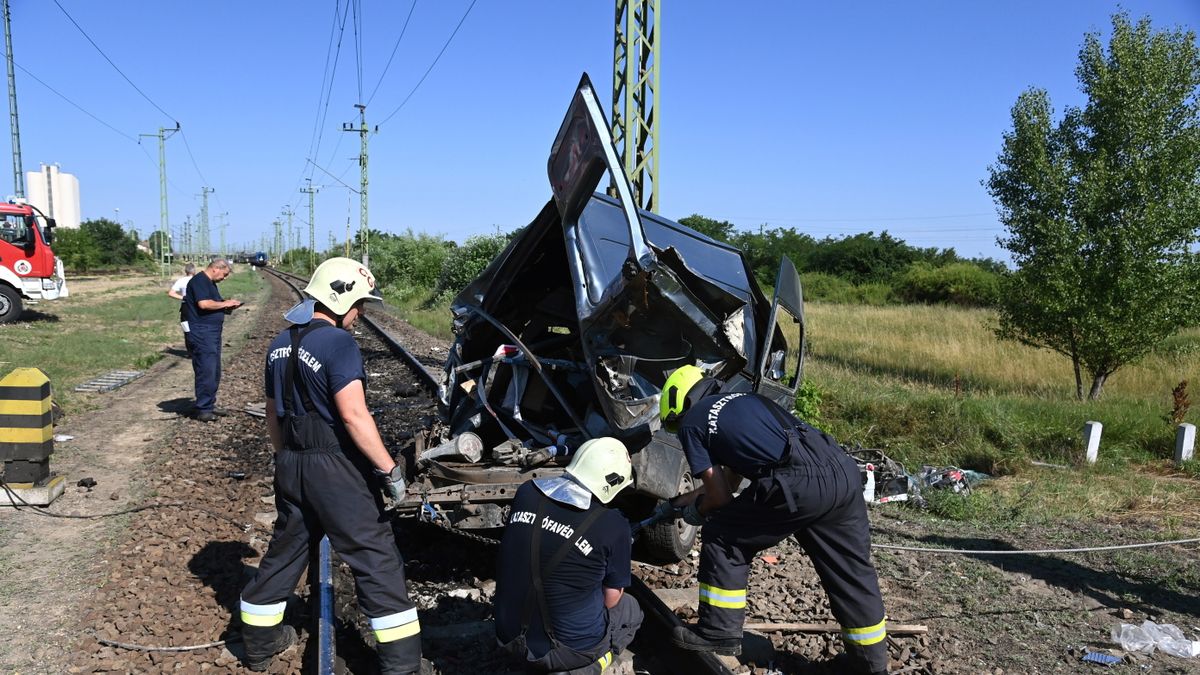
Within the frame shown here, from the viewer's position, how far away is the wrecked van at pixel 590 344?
439 centimetres

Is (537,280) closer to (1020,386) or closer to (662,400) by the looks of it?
(662,400)

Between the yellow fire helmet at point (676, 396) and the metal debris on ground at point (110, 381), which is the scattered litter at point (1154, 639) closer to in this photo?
the yellow fire helmet at point (676, 396)

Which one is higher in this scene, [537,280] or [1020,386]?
[537,280]

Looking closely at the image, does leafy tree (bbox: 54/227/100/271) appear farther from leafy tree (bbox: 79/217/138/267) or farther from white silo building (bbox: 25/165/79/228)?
white silo building (bbox: 25/165/79/228)

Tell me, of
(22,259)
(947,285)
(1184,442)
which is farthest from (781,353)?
(947,285)

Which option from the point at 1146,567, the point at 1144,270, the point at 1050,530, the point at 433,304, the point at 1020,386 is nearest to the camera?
the point at 1146,567

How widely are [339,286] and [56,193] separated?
105 meters

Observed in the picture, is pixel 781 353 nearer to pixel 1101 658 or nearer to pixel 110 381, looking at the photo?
pixel 1101 658

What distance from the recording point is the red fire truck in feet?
61.0

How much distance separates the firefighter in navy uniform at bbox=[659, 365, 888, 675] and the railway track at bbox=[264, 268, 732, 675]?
0.71ft

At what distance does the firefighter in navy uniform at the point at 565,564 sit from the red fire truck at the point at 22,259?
20255 mm

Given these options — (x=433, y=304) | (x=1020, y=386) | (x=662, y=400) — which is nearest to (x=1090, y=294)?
(x=1020, y=386)

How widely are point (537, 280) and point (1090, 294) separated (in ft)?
30.5

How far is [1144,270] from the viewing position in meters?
11.2
